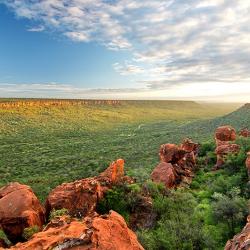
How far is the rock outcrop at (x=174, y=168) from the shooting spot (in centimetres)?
3247

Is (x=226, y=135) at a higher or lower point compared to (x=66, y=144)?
higher

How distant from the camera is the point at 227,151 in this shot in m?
39.3

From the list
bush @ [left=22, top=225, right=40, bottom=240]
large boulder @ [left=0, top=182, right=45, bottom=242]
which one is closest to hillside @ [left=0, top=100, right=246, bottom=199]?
large boulder @ [left=0, top=182, right=45, bottom=242]

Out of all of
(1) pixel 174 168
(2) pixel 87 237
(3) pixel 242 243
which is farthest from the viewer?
(1) pixel 174 168

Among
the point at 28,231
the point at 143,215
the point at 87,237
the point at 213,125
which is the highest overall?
the point at 87,237

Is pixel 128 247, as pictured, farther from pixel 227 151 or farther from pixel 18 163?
pixel 18 163

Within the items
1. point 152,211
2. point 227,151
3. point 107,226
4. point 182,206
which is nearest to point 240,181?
point 227,151

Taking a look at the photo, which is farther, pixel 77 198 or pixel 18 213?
pixel 77 198

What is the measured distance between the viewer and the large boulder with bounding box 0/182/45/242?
1781 cm

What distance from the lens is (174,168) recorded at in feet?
119

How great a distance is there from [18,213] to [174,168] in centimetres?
2064

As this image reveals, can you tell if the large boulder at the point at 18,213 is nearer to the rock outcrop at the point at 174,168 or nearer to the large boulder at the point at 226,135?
the rock outcrop at the point at 174,168

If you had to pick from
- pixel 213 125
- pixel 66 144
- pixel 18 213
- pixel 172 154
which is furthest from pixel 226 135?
pixel 213 125

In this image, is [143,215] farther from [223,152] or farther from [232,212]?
[223,152]
